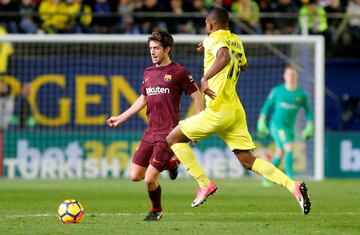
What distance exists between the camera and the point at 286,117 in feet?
66.1

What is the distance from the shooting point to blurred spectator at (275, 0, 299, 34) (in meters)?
25.3

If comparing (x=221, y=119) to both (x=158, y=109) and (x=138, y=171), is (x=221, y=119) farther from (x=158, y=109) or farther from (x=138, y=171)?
(x=138, y=171)

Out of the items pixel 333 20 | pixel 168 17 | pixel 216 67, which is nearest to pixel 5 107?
pixel 168 17

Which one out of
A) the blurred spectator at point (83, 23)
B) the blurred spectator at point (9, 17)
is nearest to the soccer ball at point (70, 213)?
the blurred spectator at point (9, 17)

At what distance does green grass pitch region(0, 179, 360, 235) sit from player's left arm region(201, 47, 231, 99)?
1404 mm

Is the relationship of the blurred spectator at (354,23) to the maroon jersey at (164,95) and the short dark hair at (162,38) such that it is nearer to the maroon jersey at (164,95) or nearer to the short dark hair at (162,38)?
the maroon jersey at (164,95)

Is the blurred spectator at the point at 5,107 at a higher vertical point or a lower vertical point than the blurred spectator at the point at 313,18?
lower

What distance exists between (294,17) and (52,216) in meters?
13.3

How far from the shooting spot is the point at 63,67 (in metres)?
23.7

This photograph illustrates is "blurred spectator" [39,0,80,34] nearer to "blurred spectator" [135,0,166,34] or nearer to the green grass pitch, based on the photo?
"blurred spectator" [135,0,166,34]

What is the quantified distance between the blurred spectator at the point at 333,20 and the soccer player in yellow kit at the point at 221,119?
14588mm

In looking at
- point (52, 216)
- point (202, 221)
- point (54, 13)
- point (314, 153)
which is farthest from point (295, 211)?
point (54, 13)

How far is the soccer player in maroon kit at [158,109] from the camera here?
11.9 meters

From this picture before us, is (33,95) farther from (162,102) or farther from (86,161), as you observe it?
(162,102)
